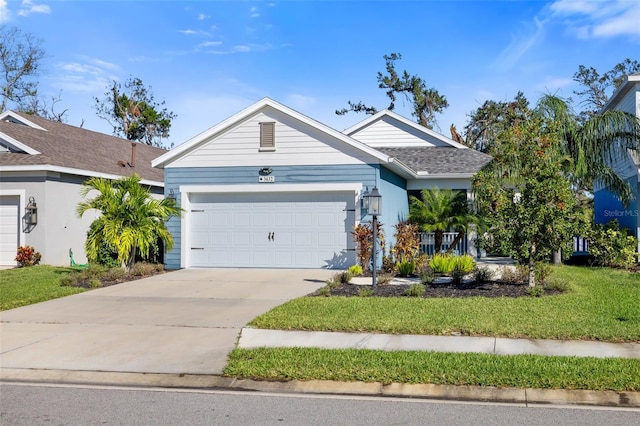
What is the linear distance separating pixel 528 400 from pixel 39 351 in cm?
618

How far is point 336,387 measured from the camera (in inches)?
246

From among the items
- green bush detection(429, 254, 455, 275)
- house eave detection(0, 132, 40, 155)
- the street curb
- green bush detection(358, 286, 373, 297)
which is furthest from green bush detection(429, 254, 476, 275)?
house eave detection(0, 132, 40, 155)

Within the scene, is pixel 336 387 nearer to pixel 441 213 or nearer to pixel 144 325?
pixel 144 325

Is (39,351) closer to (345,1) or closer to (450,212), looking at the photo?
(345,1)

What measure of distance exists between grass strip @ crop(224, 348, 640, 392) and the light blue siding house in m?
9.64

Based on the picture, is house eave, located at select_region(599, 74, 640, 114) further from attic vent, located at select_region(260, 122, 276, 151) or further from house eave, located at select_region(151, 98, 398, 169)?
attic vent, located at select_region(260, 122, 276, 151)

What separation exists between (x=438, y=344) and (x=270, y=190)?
32.9 ft

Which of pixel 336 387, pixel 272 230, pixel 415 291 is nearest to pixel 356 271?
pixel 272 230

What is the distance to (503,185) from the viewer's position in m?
13.5

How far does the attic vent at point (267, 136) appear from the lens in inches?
671

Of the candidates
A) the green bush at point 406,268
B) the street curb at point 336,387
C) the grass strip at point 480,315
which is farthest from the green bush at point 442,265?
the street curb at point 336,387

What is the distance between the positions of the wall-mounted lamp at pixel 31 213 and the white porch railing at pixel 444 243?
1232 centimetres

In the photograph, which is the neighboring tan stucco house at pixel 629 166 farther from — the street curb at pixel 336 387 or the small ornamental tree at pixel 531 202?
the street curb at pixel 336 387

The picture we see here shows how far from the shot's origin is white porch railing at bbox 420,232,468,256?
64.9 feet
